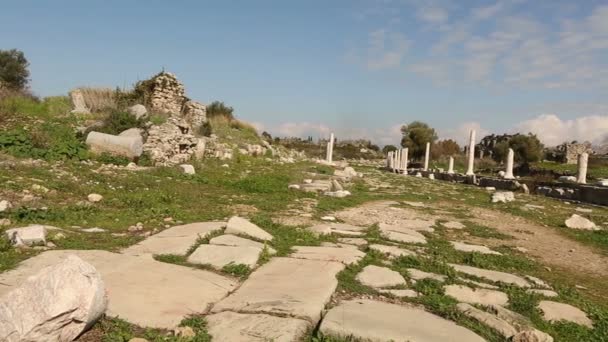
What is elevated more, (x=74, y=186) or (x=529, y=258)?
(x=74, y=186)

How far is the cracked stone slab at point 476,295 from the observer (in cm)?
368

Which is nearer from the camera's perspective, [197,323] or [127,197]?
[197,323]

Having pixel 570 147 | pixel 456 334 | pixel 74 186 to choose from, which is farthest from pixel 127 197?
pixel 570 147

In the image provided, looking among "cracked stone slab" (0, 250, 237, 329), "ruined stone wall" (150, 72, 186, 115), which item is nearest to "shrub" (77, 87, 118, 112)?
"ruined stone wall" (150, 72, 186, 115)

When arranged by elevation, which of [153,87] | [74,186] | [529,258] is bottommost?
[529,258]

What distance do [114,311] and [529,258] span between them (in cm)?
524

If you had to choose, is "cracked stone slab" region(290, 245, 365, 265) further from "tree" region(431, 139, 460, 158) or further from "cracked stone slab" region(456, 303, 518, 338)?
"tree" region(431, 139, 460, 158)

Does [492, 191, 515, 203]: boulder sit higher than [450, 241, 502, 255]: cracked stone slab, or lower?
higher

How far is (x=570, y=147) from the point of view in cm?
4034

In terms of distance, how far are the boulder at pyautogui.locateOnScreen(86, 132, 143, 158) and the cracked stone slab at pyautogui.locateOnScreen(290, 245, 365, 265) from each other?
7770 millimetres

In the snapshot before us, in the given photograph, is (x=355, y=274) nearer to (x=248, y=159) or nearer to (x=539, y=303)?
(x=539, y=303)

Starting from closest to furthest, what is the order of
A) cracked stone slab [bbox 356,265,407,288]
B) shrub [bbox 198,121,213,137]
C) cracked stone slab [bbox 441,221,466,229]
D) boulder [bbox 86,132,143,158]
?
cracked stone slab [bbox 356,265,407,288]
cracked stone slab [bbox 441,221,466,229]
boulder [bbox 86,132,143,158]
shrub [bbox 198,121,213,137]

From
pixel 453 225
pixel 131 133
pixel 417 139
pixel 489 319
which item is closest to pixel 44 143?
pixel 131 133

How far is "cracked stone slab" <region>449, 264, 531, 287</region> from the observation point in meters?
4.34
